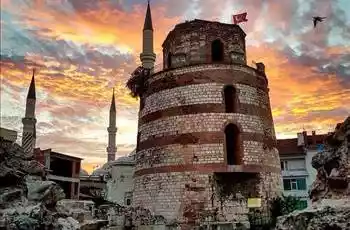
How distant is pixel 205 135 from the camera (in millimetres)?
19047

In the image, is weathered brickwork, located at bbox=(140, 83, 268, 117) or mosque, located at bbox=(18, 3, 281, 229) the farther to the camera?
weathered brickwork, located at bbox=(140, 83, 268, 117)

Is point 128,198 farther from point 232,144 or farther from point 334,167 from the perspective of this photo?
point 334,167

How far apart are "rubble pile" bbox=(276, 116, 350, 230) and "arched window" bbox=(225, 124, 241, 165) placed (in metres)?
9.70

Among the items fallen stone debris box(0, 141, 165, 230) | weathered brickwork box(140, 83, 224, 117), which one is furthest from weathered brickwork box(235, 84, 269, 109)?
fallen stone debris box(0, 141, 165, 230)

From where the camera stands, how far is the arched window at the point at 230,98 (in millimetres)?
19938

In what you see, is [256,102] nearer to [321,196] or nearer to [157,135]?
[157,135]

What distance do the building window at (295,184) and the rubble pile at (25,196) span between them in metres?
26.1

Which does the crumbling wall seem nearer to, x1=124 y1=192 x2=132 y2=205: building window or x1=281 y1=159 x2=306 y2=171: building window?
x1=281 y1=159 x2=306 y2=171: building window

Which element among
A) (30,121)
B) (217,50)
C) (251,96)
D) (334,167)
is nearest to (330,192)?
(334,167)

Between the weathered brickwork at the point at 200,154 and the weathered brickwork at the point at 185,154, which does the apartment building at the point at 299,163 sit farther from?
the weathered brickwork at the point at 185,154

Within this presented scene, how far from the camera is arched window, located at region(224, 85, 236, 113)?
19938 mm

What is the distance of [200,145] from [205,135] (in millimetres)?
575

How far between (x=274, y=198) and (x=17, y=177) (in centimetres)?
1413

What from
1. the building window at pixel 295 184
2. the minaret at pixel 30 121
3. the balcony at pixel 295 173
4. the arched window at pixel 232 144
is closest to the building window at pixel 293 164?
the balcony at pixel 295 173
